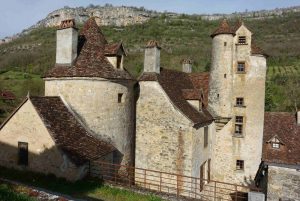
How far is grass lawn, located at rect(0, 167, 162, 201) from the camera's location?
14.6 m

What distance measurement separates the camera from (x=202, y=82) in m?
26.5

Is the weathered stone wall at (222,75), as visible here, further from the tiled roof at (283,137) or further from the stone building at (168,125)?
the tiled roof at (283,137)

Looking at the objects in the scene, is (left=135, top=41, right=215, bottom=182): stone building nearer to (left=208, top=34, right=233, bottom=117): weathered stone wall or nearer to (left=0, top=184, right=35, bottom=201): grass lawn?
(left=208, top=34, right=233, bottom=117): weathered stone wall

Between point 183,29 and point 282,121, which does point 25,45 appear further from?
point 282,121

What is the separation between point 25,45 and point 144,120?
68.2 metres

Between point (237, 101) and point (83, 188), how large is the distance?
45.2 ft

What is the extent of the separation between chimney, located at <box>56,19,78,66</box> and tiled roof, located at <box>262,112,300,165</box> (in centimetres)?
1397

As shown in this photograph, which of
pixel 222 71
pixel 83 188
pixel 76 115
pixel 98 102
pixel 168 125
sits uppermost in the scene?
pixel 222 71

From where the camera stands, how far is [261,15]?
10756 cm

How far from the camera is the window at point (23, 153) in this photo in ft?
54.2

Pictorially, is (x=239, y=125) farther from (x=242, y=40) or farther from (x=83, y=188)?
(x=83, y=188)

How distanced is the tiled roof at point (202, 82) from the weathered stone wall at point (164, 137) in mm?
4109

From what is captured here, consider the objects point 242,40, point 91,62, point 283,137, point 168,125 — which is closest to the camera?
point 91,62

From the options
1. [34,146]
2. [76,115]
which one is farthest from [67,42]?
[34,146]
